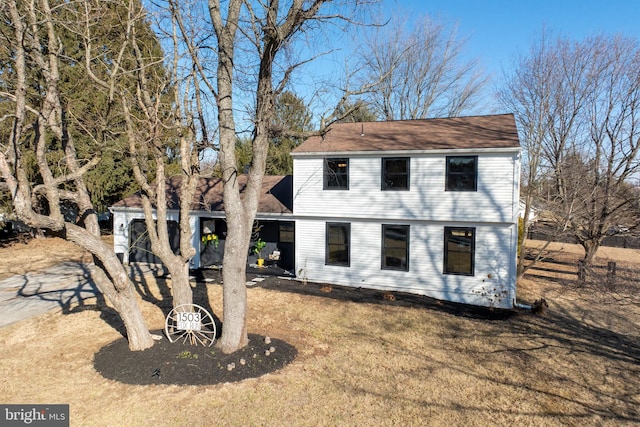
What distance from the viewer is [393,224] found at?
13.1m

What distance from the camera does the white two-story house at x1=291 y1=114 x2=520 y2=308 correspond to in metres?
12.0

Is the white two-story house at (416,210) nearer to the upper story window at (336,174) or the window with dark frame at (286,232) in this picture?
the upper story window at (336,174)

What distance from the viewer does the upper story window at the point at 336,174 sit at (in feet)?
44.8

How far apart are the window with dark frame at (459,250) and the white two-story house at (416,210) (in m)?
0.03

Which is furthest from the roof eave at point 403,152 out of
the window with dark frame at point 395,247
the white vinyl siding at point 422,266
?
the window with dark frame at point 395,247

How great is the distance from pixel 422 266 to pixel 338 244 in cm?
304

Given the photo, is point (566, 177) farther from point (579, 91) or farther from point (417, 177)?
point (417, 177)

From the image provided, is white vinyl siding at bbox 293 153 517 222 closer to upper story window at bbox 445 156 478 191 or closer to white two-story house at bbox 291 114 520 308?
white two-story house at bbox 291 114 520 308

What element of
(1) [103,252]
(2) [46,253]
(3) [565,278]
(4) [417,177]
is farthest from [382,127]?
(2) [46,253]

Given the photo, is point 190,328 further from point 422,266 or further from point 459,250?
point 459,250

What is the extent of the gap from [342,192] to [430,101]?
59.4 feet

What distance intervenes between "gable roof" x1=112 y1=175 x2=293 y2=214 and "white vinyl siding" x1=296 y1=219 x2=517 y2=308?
1631 mm

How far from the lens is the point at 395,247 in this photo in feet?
43.2

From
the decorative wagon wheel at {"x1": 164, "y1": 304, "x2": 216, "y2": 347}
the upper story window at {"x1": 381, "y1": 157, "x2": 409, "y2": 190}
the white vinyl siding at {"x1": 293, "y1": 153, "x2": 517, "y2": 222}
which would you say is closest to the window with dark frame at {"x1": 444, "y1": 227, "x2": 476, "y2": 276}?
the white vinyl siding at {"x1": 293, "y1": 153, "x2": 517, "y2": 222}
